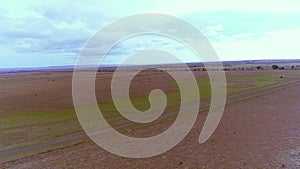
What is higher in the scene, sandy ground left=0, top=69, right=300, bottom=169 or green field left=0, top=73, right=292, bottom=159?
sandy ground left=0, top=69, right=300, bottom=169

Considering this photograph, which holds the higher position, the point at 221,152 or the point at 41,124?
the point at 221,152

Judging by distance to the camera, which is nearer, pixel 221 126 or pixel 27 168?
pixel 27 168

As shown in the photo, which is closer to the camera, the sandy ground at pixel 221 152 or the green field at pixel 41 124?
the sandy ground at pixel 221 152

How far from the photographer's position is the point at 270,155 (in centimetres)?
1391

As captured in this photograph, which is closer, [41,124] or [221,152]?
[221,152]

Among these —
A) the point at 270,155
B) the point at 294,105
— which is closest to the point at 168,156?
the point at 270,155

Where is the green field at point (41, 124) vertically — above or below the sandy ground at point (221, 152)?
below

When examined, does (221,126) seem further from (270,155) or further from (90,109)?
(90,109)

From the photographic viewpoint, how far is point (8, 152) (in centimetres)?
1469

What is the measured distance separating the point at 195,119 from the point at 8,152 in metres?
12.6

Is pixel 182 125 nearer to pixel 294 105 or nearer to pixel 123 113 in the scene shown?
pixel 123 113

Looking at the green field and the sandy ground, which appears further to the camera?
the green field

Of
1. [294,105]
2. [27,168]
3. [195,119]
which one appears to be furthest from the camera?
[294,105]

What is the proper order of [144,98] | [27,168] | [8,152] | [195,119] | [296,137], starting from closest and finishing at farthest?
1. [27,168]
2. [8,152]
3. [296,137]
4. [195,119]
5. [144,98]
